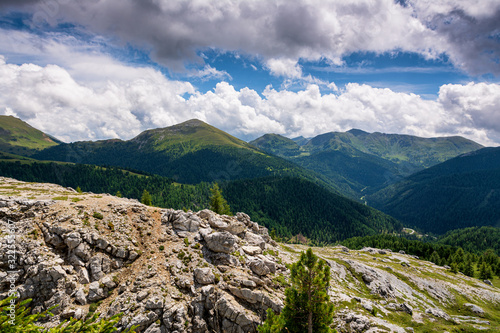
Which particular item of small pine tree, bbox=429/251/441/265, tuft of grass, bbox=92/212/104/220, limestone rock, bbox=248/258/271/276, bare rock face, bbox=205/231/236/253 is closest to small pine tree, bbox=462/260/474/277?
small pine tree, bbox=429/251/441/265

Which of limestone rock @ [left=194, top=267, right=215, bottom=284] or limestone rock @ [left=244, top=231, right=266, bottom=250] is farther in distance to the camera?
limestone rock @ [left=244, top=231, right=266, bottom=250]

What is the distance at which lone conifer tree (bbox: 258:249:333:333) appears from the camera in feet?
97.1

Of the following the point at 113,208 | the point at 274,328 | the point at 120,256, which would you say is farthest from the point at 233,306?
the point at 113,208

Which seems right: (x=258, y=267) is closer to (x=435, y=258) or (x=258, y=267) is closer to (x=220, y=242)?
(x=220, y=242)

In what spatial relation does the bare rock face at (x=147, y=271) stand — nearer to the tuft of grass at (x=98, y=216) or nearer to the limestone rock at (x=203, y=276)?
the tuft of grass at (x=98, y=216)

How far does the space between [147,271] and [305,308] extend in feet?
91.4

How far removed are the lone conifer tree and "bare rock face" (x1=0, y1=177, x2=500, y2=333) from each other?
793 centimetres

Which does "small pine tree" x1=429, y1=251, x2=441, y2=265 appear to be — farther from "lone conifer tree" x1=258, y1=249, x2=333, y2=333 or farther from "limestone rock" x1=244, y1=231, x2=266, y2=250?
"lone conifer tree" x1=258, y1=249, x2=333, y2=333

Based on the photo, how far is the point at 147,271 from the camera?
1539 inches

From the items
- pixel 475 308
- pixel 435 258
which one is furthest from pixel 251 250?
pixel 435 258

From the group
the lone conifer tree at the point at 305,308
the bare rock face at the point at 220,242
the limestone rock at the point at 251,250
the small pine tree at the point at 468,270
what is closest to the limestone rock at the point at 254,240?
the limestone rock at the point at 251,250

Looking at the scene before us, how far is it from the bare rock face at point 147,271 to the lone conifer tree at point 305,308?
793 centimetres

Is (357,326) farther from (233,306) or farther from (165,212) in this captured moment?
(165,212)

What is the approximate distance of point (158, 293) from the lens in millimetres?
36062
